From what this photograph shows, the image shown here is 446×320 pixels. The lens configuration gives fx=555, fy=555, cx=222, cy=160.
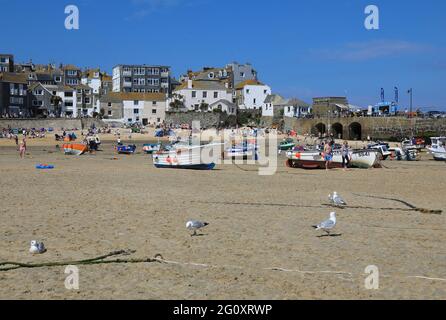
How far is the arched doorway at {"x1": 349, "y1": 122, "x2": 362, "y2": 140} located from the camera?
66.0 metres

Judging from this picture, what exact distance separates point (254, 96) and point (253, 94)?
0.39 metres

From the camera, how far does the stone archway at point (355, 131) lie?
217 feet

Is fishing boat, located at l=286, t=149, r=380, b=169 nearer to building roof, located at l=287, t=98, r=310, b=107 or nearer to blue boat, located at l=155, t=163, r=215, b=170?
blue boat, located at l=155, t=163, r=215, b=170

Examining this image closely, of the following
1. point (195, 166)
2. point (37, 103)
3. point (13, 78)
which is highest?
point (13, 78)

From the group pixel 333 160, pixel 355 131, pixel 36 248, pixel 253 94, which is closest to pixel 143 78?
pixel 253 94

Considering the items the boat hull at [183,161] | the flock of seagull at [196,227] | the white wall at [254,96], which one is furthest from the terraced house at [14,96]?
the flock of seagull at [196,227]

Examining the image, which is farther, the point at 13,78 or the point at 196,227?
the point at 13,78

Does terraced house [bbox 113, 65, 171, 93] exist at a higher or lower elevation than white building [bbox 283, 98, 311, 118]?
higher

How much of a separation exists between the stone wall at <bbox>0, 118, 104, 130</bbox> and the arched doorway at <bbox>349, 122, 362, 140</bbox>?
132 ft

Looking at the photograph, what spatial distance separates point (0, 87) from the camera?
291ft

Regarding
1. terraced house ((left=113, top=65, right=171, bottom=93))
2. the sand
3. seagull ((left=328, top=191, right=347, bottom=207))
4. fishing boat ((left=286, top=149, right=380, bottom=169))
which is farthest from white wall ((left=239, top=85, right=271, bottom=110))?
seagull ((left=328, top=191, right=347, bottom=207))

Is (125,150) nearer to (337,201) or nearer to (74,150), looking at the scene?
(74,150)

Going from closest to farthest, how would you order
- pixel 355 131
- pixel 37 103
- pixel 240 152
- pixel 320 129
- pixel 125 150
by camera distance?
pixel 240 152 < pixel 125 150 < pixel 355 131 < pixel 320 129 < pixel 37 103

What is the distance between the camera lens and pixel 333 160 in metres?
29.7
